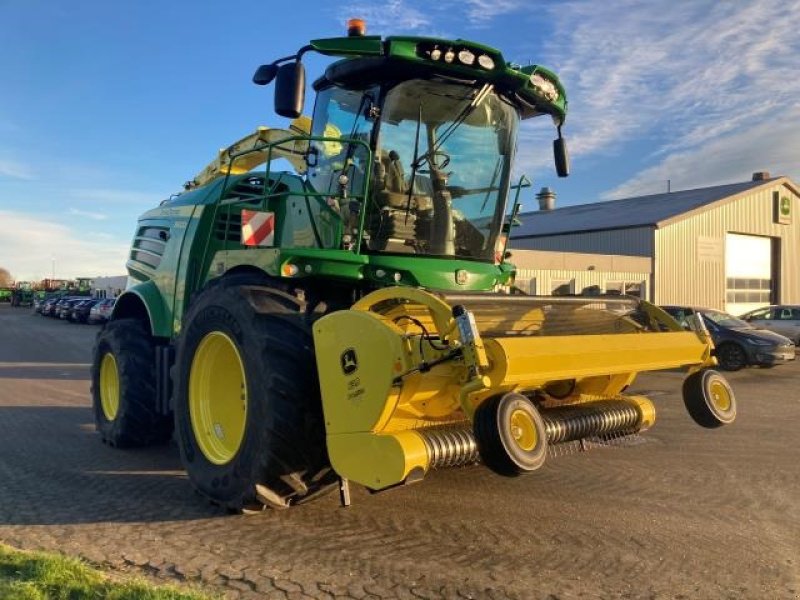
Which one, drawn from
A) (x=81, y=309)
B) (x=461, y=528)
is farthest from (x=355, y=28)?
(x=81, y=309)

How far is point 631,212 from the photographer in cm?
2973

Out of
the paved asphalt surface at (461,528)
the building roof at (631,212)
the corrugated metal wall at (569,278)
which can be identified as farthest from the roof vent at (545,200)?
the paved asphalt surface at (461,528)

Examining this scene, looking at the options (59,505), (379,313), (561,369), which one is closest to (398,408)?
(379,313)

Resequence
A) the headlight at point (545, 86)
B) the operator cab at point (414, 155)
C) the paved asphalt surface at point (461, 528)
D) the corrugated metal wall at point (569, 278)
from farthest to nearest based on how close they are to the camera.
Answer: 1. the corrugated metal wall at point (569, 278)
2. the headlight at point (545, 86)
3. the operator cab at point (414, 155)
4. the paved asphalt surface at point (461, 528)

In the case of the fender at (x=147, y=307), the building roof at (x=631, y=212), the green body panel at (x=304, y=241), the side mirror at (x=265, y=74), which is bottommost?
the fender at (x=147, y=307)

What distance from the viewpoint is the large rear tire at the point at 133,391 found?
6.58 m

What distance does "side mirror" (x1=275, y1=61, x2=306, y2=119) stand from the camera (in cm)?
459

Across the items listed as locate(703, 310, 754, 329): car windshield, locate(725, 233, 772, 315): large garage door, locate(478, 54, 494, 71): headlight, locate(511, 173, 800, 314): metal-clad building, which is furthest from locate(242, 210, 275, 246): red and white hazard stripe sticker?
locate(725, 233, 772, 315): large garage door

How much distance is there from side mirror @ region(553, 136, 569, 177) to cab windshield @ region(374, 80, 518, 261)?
63cm

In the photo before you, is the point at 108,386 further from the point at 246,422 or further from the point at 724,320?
the point at 724,320

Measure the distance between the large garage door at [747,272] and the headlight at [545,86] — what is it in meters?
25.6

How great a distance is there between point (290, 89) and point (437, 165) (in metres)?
1.26

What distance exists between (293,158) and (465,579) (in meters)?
4.40

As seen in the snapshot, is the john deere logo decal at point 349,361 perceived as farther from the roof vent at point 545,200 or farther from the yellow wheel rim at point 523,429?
the roof vent at point 545,200
